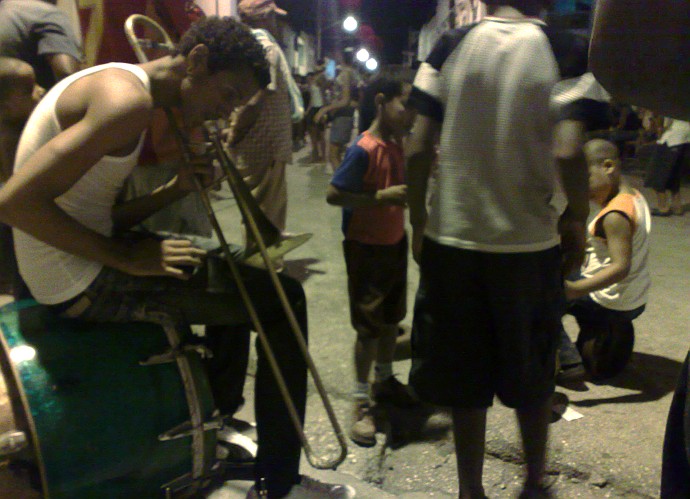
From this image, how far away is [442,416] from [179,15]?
233 cm

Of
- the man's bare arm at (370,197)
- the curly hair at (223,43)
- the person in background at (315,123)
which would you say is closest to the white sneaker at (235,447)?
the man's bare arm at (370,197)

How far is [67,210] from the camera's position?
1.84m

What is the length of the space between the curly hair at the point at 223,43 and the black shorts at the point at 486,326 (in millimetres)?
846

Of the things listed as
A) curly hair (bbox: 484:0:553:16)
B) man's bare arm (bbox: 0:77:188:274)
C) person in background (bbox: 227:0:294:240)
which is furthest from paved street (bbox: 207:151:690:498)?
curly hair (bbox: 484:0:553:16)

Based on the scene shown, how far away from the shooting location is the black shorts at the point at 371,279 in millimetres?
2520

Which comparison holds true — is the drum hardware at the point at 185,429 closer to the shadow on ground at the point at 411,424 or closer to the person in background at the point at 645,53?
the shadow on ground at the point at 411,424

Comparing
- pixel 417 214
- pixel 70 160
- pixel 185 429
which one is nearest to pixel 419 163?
pixel 417 214

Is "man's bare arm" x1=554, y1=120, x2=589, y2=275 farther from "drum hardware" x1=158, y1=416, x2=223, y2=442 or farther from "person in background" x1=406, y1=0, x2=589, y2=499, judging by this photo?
"drum hardware" x1=158, y1=416, x2=223, y2=442

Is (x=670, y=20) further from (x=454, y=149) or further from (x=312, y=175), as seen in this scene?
(x=312, y=175)

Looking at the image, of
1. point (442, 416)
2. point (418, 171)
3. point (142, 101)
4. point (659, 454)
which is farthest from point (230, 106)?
point (659, 454)

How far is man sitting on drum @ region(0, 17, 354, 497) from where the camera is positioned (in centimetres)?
165

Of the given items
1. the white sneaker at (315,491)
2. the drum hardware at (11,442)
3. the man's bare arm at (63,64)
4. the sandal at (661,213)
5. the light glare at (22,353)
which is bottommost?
the sandal at (661,213)

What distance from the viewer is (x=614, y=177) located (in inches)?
115

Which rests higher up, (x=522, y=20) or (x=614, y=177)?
(x=522, y=20)
